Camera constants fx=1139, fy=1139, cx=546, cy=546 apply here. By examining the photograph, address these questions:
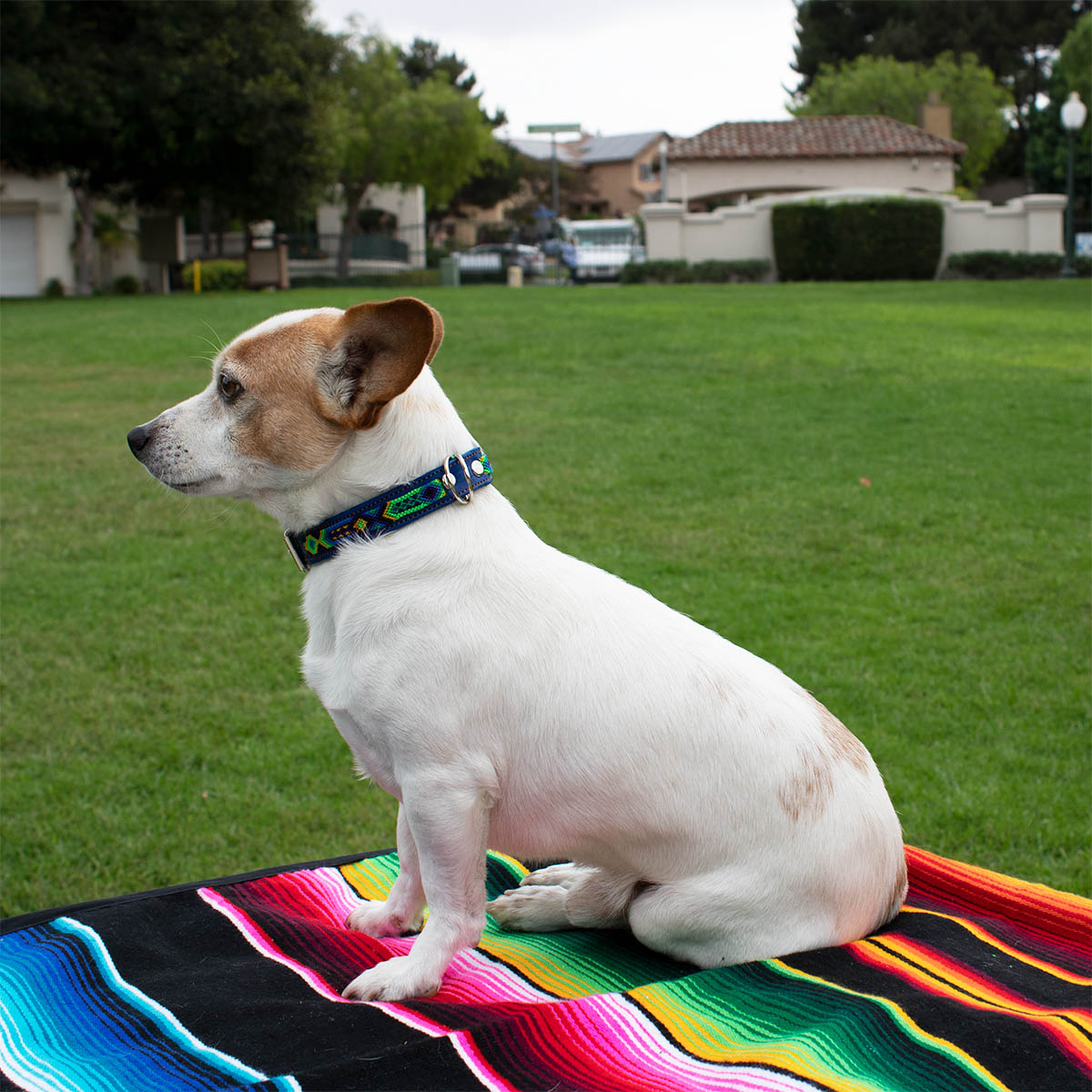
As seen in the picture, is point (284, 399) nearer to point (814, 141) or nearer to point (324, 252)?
point (814, 141)

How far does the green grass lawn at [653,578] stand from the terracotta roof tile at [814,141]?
2732cm

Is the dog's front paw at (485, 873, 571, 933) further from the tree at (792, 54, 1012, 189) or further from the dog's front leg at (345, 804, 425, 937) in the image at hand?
the tree at (792, 54, 1012, 189)

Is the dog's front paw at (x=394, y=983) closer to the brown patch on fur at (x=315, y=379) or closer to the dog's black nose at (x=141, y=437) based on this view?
the brown patch on fur at (x=315, y=379)

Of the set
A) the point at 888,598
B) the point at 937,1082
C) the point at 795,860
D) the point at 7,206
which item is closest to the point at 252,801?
the point at 795,860

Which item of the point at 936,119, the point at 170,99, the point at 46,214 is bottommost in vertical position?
the point at 46,214

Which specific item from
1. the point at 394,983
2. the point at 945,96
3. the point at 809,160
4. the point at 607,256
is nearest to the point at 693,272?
the point at 607,256

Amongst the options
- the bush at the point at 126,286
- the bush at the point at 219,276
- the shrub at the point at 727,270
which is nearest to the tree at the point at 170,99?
→ the bush at the point at 126,286

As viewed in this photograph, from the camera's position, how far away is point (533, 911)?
2.75m

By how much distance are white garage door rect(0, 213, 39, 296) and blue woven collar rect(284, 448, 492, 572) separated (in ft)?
110

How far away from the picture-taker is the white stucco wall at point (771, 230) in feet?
99.8

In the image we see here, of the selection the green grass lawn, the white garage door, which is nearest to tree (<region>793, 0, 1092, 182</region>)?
the white garage door

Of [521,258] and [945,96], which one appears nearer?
[521,258]

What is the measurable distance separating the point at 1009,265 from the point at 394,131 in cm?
2423

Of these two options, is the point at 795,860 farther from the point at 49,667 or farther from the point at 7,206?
the point at 7,206
